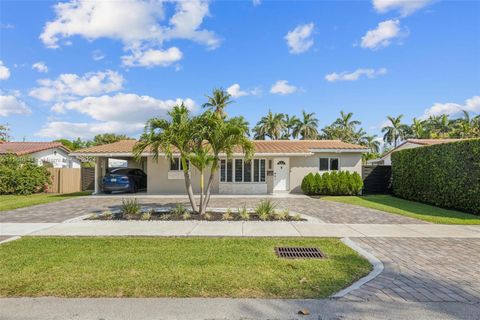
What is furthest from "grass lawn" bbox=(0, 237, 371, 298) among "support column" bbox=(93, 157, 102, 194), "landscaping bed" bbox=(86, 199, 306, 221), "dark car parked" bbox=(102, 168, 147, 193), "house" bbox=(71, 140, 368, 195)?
"support column" bbox=(93, 157, 102, 194)

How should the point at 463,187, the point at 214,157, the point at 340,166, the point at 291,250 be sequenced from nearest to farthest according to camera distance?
the point at 291,250
the point at 214,157
the point at 463,187
the point at 340,166

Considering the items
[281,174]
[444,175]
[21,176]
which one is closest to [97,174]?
[21,176]

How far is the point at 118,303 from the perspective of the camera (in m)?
3.64

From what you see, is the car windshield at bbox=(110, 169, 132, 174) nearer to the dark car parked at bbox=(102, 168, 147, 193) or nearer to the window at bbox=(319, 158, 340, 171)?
the dark car parked at bbox=(102, 168, 147, 193)

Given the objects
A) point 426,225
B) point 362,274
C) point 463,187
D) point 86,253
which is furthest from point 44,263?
point 463,187

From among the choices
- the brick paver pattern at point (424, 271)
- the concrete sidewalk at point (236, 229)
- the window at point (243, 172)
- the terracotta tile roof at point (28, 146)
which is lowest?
the brick paver pattern at point (424, 271)

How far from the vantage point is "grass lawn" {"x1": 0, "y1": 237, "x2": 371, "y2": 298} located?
400 cm

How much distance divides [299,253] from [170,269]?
263cm

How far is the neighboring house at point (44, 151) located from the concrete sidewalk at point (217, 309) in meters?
22.6

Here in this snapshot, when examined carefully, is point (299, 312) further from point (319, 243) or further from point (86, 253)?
point (86, 253)

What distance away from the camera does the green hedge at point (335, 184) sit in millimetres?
17812

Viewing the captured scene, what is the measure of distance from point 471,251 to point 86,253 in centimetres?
803

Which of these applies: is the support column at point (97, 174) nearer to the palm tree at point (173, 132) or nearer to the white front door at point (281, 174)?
the palm tree at point (173, 132)

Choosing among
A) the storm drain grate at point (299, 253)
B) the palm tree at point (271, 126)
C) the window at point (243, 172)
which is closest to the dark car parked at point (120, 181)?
the window at point (243, 172)
